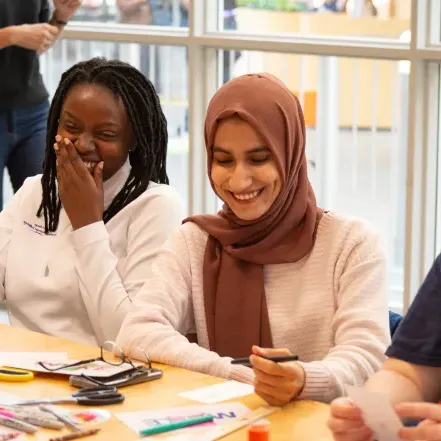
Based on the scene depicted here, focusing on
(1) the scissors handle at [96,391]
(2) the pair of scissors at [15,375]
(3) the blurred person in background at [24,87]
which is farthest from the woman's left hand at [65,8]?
(1) the scissors handle at [96,391]

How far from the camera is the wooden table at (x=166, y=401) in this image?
1.95m

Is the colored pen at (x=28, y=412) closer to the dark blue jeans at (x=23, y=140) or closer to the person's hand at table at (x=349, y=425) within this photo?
the person's hand at table at (x=349, y=425)

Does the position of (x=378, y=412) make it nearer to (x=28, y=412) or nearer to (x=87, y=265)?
(x=28, y=412)

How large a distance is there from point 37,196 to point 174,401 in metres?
1.11

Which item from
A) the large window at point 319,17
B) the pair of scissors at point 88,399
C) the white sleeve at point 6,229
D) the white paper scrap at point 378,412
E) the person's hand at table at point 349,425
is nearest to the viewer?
the white paper scrap at point 378,412

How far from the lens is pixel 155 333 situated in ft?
7.93

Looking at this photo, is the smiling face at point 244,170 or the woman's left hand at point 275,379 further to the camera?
the smiling face at point 244,170

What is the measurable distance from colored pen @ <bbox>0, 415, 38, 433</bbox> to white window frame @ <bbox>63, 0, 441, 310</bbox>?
7.15 feet

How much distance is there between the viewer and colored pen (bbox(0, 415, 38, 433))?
1.94 meters

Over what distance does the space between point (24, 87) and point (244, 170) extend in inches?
81.6

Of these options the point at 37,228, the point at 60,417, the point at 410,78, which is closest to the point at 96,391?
the point at 60,417

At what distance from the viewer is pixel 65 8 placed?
4254mm

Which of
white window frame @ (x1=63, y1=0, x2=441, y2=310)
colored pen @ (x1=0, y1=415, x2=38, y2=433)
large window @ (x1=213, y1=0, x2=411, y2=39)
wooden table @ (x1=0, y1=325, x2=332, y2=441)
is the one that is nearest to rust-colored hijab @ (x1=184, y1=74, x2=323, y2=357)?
wooden table @ (x1=0, y1=325, x2=332, y2=441)

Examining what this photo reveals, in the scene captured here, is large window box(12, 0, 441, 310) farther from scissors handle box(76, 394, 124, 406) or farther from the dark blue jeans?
scissors handle box(76, 394, 124, 406)
